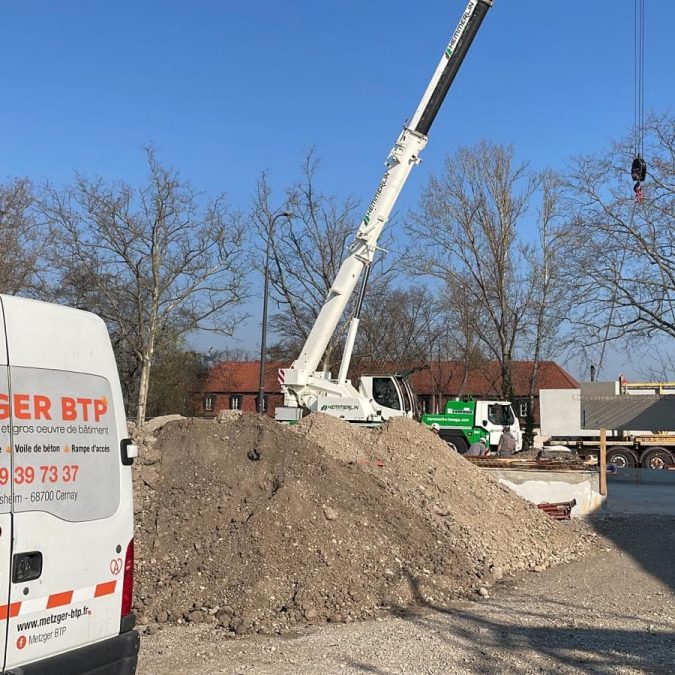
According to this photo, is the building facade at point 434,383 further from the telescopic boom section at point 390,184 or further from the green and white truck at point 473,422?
the telescopic boom section at point 390,184

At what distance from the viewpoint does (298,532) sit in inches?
339

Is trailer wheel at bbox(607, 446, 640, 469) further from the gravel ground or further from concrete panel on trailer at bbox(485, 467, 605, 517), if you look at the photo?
the gravel ground

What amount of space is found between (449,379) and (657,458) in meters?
24.9

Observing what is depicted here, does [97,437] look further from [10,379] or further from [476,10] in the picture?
[476,10]

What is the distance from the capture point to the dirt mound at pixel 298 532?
779cm

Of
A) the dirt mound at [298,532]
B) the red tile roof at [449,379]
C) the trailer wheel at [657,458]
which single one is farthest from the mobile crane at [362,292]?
the red tile roof at [449,379]


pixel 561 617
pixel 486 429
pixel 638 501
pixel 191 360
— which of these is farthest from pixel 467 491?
pixel 191 360

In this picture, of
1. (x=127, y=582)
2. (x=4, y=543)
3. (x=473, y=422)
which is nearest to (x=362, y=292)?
(x=473, y=422)

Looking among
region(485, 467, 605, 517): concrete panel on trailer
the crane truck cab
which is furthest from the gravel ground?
the crane truck cab

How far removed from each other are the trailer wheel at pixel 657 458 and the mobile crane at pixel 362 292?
12.0 meters

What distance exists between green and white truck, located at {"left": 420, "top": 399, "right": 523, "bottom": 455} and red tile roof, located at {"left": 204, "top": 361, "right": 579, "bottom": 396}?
17078mm

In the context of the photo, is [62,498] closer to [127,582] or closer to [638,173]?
[127,582]

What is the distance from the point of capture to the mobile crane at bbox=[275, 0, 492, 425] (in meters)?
20.0

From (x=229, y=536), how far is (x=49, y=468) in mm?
4929
